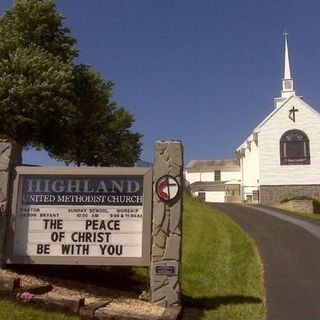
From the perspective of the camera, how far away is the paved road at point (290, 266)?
9263 millimetres

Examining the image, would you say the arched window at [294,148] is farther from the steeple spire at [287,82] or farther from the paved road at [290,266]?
the paved road at [290,266]

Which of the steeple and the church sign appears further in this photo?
the steeple

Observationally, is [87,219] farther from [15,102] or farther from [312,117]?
[312,117]

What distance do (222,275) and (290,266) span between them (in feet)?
7.72

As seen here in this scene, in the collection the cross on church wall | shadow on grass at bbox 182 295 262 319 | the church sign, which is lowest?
shadow on grass at bbox 182 295 262 319

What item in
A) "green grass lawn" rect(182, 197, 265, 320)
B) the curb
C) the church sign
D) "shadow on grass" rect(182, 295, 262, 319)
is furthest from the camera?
the church sign

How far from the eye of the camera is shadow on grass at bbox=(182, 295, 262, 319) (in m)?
8.86

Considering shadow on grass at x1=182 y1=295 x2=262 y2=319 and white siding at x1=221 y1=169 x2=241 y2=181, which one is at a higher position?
white siding at x1=221 y1=169 x2=241 y2=181

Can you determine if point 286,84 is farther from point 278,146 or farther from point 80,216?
point 80,216

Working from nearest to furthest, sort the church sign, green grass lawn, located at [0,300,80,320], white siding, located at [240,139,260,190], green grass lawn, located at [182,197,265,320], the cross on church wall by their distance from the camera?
green grass lawn, located at [0,300,80,320] → green grass lawn, located at [182,197,265,320] → the church sign → the cross on church wall → white siding, located at [240,139,260,190]

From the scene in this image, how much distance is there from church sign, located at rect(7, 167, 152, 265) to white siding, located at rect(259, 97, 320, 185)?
129 ft

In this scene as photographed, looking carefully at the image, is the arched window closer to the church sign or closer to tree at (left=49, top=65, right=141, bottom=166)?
tree at (left=49, top=65, right=141, bottom=166)

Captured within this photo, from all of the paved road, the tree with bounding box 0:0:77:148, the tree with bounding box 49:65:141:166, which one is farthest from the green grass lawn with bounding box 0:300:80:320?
the tree with bounding box 49:65:141:166

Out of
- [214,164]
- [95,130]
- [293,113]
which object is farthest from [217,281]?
[214,164]
